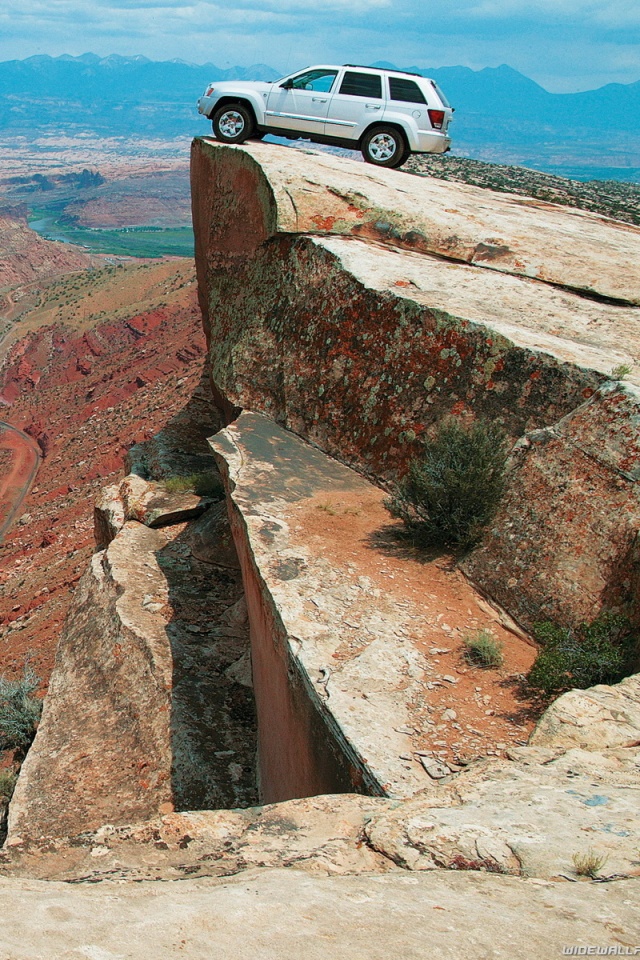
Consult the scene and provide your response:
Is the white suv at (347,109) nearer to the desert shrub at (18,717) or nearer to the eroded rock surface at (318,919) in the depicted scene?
the desert shrub at (18,717)

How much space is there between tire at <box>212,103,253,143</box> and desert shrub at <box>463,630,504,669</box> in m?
9.58

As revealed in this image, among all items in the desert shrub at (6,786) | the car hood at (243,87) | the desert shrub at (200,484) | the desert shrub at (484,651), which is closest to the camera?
the desert shrub at (484,651)

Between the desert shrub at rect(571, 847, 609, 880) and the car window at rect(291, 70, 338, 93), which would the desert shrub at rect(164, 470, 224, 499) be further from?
the desert shrub at rect(571, 847, 609, 880)

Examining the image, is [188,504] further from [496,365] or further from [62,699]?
[496,365]

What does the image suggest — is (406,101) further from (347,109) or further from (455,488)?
(455,488)

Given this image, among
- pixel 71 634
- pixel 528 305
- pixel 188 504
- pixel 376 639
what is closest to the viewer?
pixel 376 639

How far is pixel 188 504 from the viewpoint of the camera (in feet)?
35.8

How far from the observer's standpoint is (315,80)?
12570 mm

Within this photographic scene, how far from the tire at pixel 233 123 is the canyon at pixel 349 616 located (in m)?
0.53

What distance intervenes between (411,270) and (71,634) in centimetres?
551

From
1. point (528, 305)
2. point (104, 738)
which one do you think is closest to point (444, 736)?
point (104, 738)

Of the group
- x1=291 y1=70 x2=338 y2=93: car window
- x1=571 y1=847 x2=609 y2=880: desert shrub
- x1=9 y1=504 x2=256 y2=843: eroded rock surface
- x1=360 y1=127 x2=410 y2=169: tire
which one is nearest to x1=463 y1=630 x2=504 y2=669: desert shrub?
x1=571 y1=847 x2=609 y2=880: desert shrub

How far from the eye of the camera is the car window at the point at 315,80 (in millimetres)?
12484

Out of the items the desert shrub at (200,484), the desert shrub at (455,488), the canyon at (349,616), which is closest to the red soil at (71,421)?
the canyon at (349,616)
